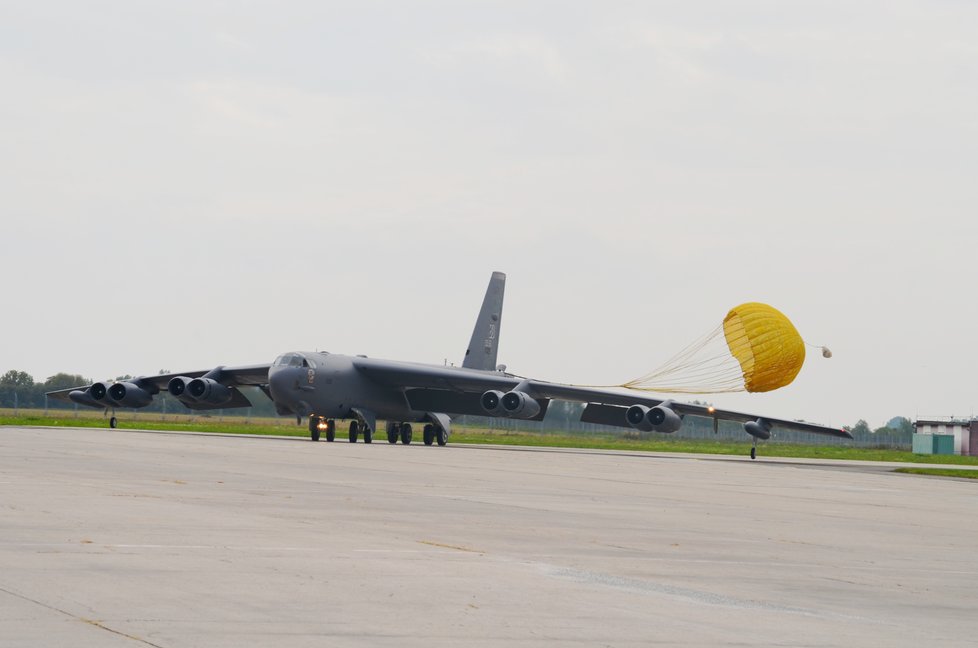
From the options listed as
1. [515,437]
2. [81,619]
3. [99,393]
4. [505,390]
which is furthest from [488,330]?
[81,619]

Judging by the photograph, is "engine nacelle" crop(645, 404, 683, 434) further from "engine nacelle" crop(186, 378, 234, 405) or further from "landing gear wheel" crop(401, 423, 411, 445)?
"engine nacelle" crop(186, 378, 234, 405)

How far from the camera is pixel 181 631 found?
23.4 ft

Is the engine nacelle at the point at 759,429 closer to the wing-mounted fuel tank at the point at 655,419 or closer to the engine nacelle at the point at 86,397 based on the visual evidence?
the wing-mounted fuel tank at the point at 655,419

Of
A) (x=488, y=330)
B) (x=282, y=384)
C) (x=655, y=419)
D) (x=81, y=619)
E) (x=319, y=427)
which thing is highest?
(x=488, y=330)

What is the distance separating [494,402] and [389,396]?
474 cm

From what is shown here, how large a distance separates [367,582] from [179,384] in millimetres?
42512

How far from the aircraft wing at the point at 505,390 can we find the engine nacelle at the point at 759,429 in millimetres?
117

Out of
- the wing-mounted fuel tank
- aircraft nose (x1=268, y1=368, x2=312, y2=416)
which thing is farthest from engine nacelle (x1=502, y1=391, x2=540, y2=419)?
aircraft nose (x1=268, y1=368, x2=312, y2=416)

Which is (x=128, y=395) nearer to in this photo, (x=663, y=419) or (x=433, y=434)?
(x=433, y=434)

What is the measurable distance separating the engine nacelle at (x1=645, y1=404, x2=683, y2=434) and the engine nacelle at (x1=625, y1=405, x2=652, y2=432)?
0.13m

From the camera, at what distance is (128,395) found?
173 feet

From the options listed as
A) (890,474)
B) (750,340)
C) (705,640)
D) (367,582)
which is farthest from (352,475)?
(750,340)

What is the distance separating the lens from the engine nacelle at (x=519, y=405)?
48.0 meters

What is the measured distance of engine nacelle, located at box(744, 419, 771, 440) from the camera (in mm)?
50531
